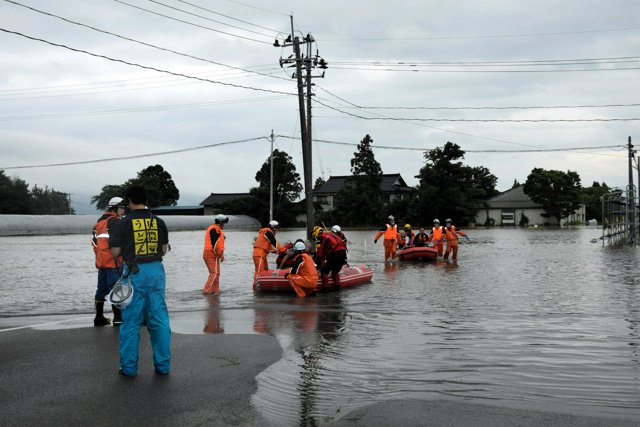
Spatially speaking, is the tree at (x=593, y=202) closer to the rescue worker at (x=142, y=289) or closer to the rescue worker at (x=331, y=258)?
the rescue worker at (x=331, y=258)

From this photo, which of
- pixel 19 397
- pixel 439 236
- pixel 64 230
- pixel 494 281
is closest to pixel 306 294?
pixel 494 281

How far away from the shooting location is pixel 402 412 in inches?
212

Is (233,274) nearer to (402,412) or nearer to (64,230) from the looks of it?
(402,412)

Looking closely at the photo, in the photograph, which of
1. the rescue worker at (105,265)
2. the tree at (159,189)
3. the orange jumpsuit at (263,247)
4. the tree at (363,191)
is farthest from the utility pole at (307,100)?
the tree at (159,189)

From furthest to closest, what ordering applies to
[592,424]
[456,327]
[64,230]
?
[64,230] < [456,327] < [592,424]

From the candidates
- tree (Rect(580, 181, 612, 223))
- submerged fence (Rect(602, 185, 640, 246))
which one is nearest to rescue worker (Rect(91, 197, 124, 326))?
submerged fence (Rect(602, 185, 640, 246))

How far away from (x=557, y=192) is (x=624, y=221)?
50250mm

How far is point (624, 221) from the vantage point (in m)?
37.7

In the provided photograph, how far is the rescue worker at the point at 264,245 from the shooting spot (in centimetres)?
1561

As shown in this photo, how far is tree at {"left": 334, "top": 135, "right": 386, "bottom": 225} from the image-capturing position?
77250 millimetres

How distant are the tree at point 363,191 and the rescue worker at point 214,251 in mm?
61961

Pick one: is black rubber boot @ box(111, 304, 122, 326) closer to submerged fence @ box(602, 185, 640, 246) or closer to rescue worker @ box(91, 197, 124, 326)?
rescue worker @ box(91, 197, 124, 326)

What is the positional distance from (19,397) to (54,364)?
135cm

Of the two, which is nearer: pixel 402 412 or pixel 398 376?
pixel 402 412
